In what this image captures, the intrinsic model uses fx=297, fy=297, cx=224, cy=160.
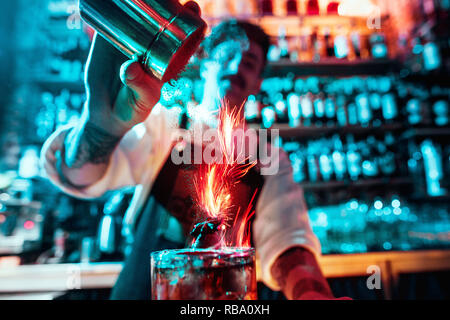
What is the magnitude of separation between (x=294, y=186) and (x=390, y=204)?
6.90 ft

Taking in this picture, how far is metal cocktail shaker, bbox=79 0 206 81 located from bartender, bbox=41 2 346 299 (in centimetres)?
3

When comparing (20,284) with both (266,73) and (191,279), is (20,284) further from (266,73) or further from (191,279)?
(266,73)

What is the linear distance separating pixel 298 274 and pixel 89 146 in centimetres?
56

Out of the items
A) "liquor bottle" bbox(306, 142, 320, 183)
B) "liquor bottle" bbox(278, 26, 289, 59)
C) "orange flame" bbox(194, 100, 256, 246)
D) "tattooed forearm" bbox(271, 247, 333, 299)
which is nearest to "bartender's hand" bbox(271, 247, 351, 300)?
"tattooed forearm" bbox(271, 247, 333, 299)

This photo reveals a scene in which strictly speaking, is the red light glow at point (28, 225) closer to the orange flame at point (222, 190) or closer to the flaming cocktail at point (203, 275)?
the orange flame at point (222, 190)

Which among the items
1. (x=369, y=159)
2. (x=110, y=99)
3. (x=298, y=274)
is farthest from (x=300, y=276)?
(x=369, y=159)

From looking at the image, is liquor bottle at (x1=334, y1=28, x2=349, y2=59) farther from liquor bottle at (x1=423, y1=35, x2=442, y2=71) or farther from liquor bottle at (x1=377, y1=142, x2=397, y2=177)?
liquor bottle at (x1=377, y1=142, x2=397, y2=177)

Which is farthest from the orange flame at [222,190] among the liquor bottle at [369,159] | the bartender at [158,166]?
the liquor bottle at [369,159]

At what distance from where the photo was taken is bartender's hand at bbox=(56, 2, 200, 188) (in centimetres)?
42

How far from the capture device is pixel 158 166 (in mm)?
1164

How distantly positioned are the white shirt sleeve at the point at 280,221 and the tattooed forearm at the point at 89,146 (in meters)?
0.55

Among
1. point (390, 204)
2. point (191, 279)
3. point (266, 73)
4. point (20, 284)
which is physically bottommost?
point (20, 284)

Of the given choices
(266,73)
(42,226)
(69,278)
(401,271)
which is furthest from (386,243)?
(42,226)
